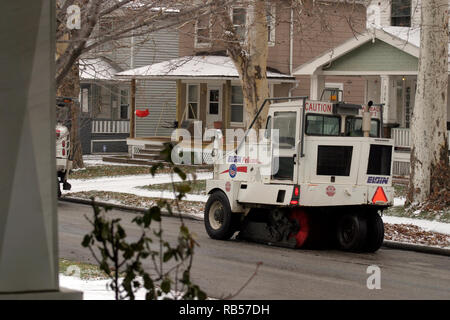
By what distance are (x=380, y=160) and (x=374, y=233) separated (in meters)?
1.27

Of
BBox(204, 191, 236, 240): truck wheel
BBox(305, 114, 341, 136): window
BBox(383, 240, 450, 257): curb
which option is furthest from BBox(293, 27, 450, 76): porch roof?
BBox(305, 114, 341, 136): window

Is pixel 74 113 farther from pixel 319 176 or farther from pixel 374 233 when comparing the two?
pixel 374 233

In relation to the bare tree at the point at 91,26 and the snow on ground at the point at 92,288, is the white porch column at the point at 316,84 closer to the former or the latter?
the bare tree at the point at 91,26

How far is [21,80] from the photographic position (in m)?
5.93

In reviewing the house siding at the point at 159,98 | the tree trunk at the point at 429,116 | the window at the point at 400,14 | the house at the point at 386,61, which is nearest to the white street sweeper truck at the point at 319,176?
the tree trunk at the point at 429,116

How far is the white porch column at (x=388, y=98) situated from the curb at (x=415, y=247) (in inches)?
568

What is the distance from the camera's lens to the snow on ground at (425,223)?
59.6 feet

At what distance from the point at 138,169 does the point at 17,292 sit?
27.4 metres

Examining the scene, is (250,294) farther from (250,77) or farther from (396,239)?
(250,77)

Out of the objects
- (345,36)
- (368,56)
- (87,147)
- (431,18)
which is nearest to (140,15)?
(431,18)

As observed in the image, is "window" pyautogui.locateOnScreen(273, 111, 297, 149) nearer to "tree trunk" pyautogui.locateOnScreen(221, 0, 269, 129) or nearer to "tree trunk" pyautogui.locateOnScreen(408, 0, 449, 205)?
"tree trunk" pyautogui.locateOnScreen(408, 0, 449, 205)

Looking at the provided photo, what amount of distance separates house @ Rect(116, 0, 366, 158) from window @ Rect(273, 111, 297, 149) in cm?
1862

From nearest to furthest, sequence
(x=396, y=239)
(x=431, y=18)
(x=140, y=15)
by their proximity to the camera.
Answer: (x=140, y=15)
(x=396, y=239)
(x=431, y=18)

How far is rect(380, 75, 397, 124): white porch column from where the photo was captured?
30969 millimetres
